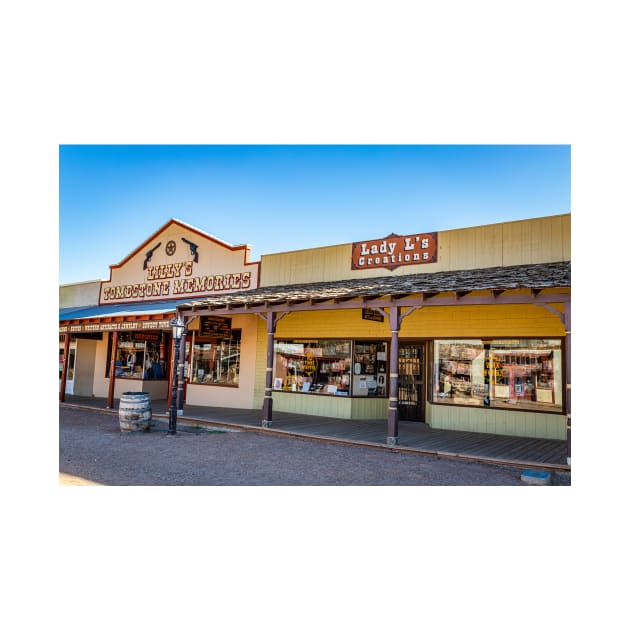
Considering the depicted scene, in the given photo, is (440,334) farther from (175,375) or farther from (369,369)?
(175,375)

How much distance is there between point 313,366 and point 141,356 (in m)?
7.23

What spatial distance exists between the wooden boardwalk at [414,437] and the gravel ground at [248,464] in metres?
0.22

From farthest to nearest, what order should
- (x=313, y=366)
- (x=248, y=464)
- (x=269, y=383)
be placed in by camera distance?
(x=313, y=366) < (x=269, y=383) < (x=248, y=464)

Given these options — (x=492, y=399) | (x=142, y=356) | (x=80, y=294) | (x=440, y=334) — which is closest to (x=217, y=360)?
(x=142, y=356)

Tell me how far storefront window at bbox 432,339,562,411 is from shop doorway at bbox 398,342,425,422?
2.23ft

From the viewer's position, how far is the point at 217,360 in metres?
15.6

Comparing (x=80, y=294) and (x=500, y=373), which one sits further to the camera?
(x=80, y=294)

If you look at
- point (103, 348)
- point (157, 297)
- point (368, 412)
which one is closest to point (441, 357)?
point (368, 412)

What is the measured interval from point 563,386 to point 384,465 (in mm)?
4531

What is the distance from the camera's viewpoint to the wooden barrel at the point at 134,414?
10.4 m

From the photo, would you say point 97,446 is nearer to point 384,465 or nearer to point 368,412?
point 384,465

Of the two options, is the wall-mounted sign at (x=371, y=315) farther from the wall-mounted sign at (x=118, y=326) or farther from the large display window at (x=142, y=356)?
the large display window at (x=142, y=356)

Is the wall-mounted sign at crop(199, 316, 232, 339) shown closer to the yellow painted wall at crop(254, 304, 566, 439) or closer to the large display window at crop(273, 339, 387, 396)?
the yellow painted wall at crop(254, 304, 566, 439)

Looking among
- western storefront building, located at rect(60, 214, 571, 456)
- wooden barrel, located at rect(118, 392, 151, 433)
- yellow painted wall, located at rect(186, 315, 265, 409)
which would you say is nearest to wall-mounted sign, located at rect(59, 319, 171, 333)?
western storefront building, located at rect(60, 214, 571, 456)
